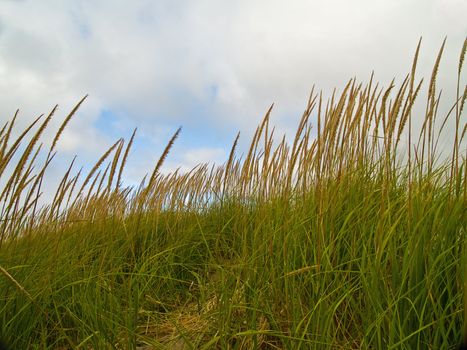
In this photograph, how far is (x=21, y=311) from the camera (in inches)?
67.5

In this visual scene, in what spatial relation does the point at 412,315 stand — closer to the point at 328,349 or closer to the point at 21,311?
the point at 328,349

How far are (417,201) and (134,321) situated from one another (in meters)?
1.17

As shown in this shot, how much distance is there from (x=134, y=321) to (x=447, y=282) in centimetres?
110

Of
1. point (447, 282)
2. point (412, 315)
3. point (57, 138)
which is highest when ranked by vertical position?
point (57, 138)

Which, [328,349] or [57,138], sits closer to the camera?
[328,349]

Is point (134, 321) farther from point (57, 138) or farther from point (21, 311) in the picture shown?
point (57, 138)

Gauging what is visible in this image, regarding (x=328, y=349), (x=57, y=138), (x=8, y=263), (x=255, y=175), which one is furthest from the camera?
(x=255, y=175)

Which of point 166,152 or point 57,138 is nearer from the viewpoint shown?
point 166,152

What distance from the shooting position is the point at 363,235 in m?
1.68

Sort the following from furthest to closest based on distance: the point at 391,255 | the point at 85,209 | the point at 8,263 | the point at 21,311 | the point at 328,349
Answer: the point at 85,209 → the point at 8,263 → the point at 21,311 → the point at 391,255 → the point at 328,349

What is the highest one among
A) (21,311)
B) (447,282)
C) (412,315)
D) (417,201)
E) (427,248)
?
(417,201)

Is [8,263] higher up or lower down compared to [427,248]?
lower down

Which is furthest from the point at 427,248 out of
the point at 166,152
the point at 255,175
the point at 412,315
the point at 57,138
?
the point at 57,138

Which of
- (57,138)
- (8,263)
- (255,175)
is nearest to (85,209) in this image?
(8,263)
